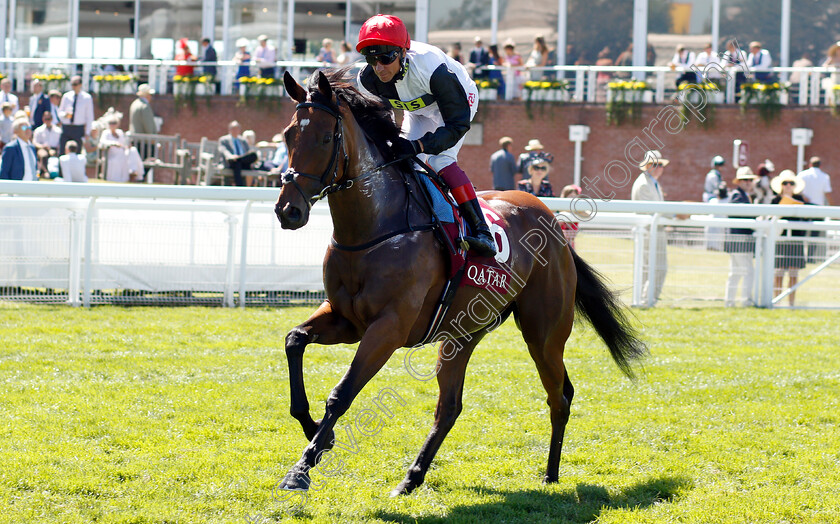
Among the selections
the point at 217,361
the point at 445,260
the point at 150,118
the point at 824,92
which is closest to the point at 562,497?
the point at 445,260

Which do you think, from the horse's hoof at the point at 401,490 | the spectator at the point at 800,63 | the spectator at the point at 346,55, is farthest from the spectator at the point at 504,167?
the spectator at the point at 800,63

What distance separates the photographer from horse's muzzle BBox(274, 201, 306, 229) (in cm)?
380

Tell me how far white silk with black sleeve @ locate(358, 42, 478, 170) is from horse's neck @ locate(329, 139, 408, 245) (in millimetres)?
351

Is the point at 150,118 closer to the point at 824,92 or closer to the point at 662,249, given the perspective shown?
the point at 662,249

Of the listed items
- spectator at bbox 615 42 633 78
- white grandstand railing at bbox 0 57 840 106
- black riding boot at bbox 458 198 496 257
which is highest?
spectator at bbox 615 42 633 78

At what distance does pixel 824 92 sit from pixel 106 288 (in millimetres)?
16066

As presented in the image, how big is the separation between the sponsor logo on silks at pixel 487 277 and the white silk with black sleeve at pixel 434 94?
0.56m

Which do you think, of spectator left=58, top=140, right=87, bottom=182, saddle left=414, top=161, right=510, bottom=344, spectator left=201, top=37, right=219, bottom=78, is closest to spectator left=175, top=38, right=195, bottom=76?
spectator left=201, top=37, right=219, bottom=78

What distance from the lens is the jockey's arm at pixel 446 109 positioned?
4520 mm

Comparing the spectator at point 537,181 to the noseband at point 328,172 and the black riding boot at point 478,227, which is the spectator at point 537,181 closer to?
the black riding boot at point 478,227

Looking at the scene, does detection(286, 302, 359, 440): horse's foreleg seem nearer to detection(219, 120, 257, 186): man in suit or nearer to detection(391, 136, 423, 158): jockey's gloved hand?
detection(391, 136, 423, 158): jockey's gloved hand

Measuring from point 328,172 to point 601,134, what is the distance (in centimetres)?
1730

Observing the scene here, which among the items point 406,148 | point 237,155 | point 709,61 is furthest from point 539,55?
point 406,148

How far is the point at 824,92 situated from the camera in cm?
1995
